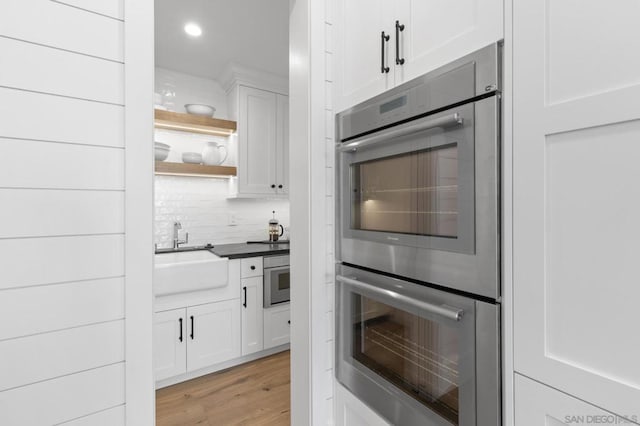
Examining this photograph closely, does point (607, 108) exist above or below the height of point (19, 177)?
above

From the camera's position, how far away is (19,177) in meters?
0.76

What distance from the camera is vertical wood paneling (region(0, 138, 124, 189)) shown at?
755 millimetres

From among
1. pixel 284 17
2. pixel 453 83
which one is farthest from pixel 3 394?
pixel 284 17

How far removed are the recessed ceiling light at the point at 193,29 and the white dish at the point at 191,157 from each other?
989 mm

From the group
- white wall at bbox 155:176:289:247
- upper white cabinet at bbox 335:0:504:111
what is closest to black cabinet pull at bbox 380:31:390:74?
→ upper white cabinet at bbox 335:0:504:111

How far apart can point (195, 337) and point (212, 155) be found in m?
1.63

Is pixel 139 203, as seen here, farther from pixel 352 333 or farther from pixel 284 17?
pixel 284 17

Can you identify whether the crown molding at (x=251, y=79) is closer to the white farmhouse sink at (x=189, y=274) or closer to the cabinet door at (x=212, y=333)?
the white farmhouse sink at (x=189, y=274)

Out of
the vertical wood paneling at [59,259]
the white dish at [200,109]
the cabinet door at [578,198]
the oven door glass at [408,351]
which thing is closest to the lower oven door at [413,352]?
the oven door glass at [408,351]

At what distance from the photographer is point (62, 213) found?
0.81 m

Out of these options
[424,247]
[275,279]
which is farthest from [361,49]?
[275,279]

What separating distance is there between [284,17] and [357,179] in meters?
1.61

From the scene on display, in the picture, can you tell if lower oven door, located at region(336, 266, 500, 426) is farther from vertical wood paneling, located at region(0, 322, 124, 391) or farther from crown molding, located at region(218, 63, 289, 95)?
crown molding, located at region(218, 63, 289, 95)

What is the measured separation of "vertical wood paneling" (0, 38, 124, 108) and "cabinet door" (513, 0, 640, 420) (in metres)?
1.08
